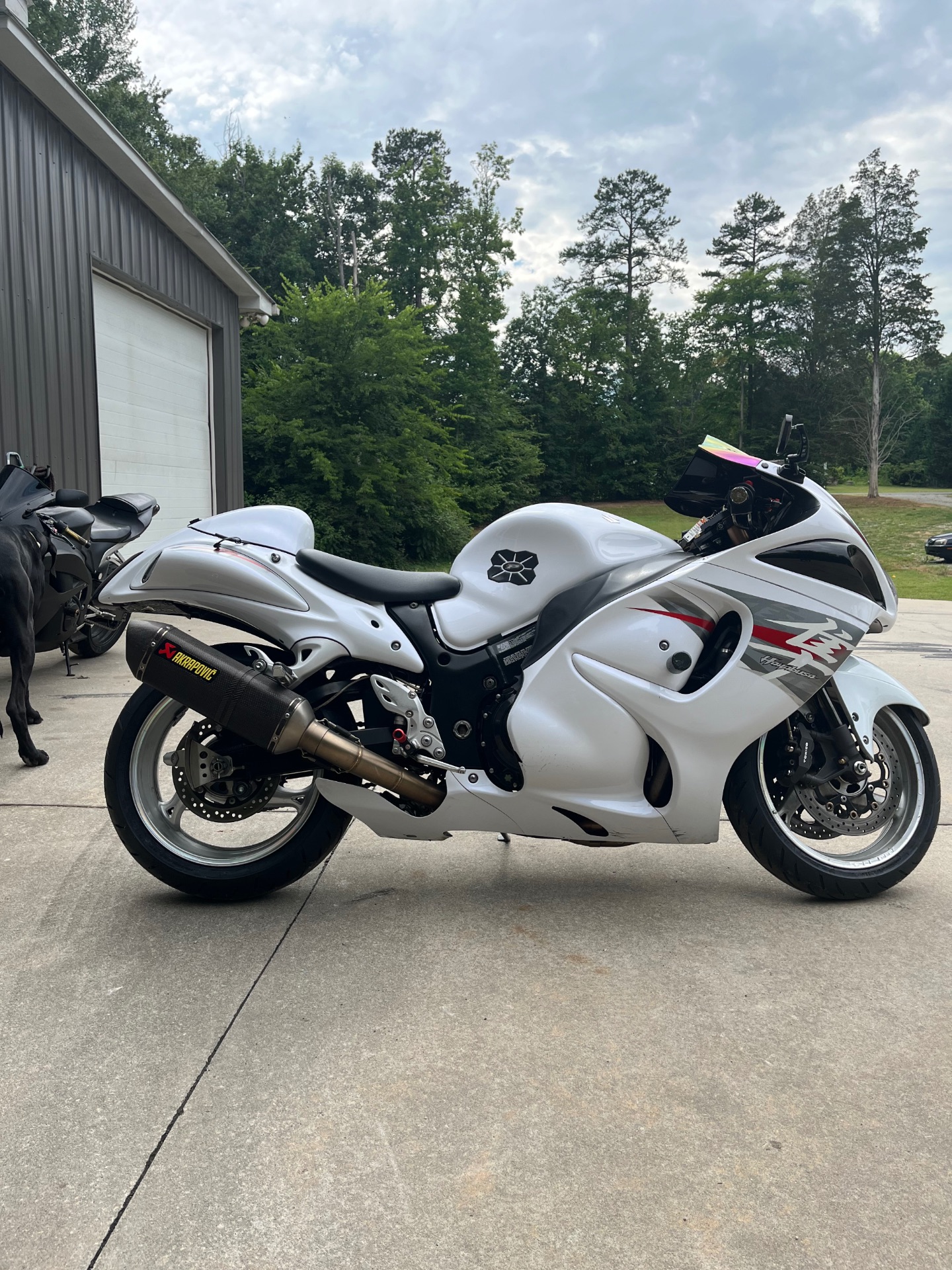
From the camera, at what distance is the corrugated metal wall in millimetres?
7926

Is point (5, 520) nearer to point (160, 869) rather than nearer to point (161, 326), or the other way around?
point (160, 869)

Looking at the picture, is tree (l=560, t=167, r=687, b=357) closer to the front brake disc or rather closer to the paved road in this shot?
the paved road

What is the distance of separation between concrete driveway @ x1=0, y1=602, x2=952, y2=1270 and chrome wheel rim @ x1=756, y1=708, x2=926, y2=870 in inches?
6.0

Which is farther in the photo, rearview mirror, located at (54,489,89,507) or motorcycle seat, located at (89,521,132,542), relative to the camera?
motorcycle seat, located at (89,521,132,542)

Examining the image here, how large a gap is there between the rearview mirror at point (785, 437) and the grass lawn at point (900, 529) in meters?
9.98

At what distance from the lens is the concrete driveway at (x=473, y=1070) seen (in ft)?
5.07

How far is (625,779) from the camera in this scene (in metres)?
2.63

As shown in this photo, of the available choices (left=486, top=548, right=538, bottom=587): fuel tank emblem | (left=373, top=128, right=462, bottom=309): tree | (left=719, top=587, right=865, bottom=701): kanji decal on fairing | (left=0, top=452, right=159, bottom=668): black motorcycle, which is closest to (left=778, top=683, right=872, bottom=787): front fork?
(left=719, top=587, right=865, bottom=701): kanji decal on fairing

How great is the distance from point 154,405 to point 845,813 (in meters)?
10.0

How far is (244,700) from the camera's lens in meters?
2.48

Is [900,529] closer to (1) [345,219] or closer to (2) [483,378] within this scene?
(2) [483,378]

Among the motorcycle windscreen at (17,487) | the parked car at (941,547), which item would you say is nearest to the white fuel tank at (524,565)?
the motorcycle windscreen at (17,487)

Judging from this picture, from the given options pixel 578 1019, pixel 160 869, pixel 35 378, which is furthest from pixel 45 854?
pixel 35 378

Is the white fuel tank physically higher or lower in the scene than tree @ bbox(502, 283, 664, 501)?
lower
